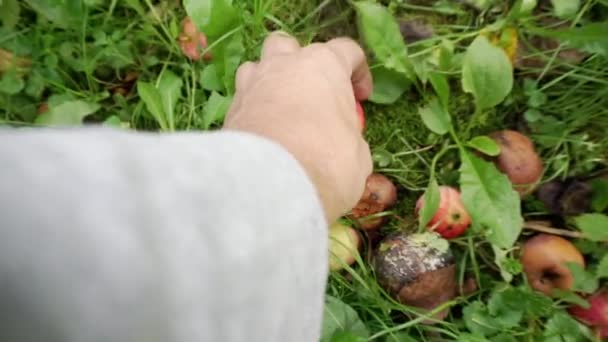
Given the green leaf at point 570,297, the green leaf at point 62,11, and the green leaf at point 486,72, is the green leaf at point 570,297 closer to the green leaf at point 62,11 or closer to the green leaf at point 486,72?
the green leaf at point 486,72

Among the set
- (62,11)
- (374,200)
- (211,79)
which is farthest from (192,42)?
(374,200)

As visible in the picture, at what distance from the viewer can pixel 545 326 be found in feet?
3.81

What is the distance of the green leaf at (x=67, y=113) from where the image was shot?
1.32m

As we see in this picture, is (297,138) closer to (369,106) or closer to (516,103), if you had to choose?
(369,106)

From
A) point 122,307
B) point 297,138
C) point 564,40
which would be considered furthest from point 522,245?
point 122,307

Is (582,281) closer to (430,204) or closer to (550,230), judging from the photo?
(550,230)

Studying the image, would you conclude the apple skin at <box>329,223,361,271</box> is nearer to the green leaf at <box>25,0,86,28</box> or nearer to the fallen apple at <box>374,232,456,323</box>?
the fallen apple at <box>374,232,456,323</box>

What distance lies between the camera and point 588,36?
1223 millimetres

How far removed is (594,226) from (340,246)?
0.43m

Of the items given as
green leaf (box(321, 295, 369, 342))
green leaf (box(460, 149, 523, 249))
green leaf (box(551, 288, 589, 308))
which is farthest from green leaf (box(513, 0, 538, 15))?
green leaf (box(321, 295, 369, 342))

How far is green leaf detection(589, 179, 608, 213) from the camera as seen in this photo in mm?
1228

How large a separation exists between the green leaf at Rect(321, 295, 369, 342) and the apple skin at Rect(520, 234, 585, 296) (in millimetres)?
312

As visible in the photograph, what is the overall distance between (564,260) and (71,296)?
0.97m

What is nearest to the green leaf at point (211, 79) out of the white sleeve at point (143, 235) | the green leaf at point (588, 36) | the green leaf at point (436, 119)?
the green leaf at point (436, 119)
